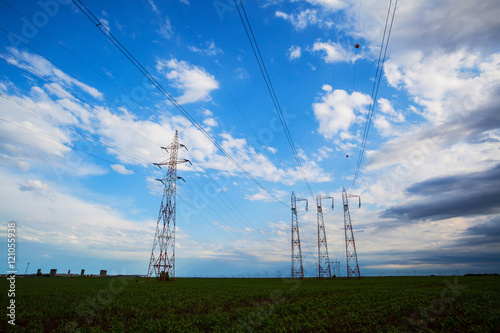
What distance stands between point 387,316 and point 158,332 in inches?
547

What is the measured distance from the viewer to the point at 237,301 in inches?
976

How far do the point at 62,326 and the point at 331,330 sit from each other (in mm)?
15459

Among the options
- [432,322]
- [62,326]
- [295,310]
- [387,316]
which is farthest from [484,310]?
[62,326]

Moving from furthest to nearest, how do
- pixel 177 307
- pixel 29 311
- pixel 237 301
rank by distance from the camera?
pixel 237 301 < pixel 177 307 < pixel 29 311

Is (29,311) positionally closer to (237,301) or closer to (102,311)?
(102,311)

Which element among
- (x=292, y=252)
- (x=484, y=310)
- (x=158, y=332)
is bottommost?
(x=158, y=332)

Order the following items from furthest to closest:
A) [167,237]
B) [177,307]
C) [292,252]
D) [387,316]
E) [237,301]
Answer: [292,252] < [167,237] < [237,301] < [177,307] < [387,316]

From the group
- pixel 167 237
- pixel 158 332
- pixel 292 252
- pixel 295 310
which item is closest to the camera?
pixel 158 332

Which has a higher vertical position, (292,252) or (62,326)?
(292,252)

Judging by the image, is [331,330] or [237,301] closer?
[331,330]

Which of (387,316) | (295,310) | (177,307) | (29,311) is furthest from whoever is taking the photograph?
(177,307)

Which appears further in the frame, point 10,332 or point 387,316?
point 387,316

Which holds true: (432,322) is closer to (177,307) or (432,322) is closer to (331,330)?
(331,330)

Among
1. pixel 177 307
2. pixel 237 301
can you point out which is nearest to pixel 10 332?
pixel 177 307
